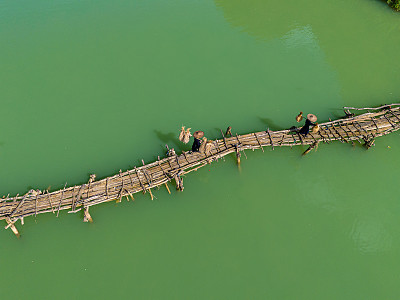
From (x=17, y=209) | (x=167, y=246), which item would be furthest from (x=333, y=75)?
(x=17, y=209)

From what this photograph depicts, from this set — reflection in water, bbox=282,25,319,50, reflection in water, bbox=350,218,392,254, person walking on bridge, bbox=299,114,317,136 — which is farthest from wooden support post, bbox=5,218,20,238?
reflection in water, bbox=282,25,319,50

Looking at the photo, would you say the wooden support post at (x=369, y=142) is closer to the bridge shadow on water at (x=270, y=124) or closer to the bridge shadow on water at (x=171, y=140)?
the bridge shadow on water at (x=270, y=124)

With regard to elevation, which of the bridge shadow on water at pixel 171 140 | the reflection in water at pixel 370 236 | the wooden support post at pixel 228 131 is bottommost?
the reflection in water at pixel 370 236

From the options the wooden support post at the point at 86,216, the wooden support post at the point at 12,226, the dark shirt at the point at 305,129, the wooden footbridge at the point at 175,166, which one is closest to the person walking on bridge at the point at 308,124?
the dark shirt at the point at 305,129

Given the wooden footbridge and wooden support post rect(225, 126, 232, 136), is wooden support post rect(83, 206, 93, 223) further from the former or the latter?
wooden support post rect(225, 126, 232, 136)

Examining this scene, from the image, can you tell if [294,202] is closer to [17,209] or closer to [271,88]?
[271,88]

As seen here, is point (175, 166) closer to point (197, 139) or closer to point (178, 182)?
point (178, 182)
